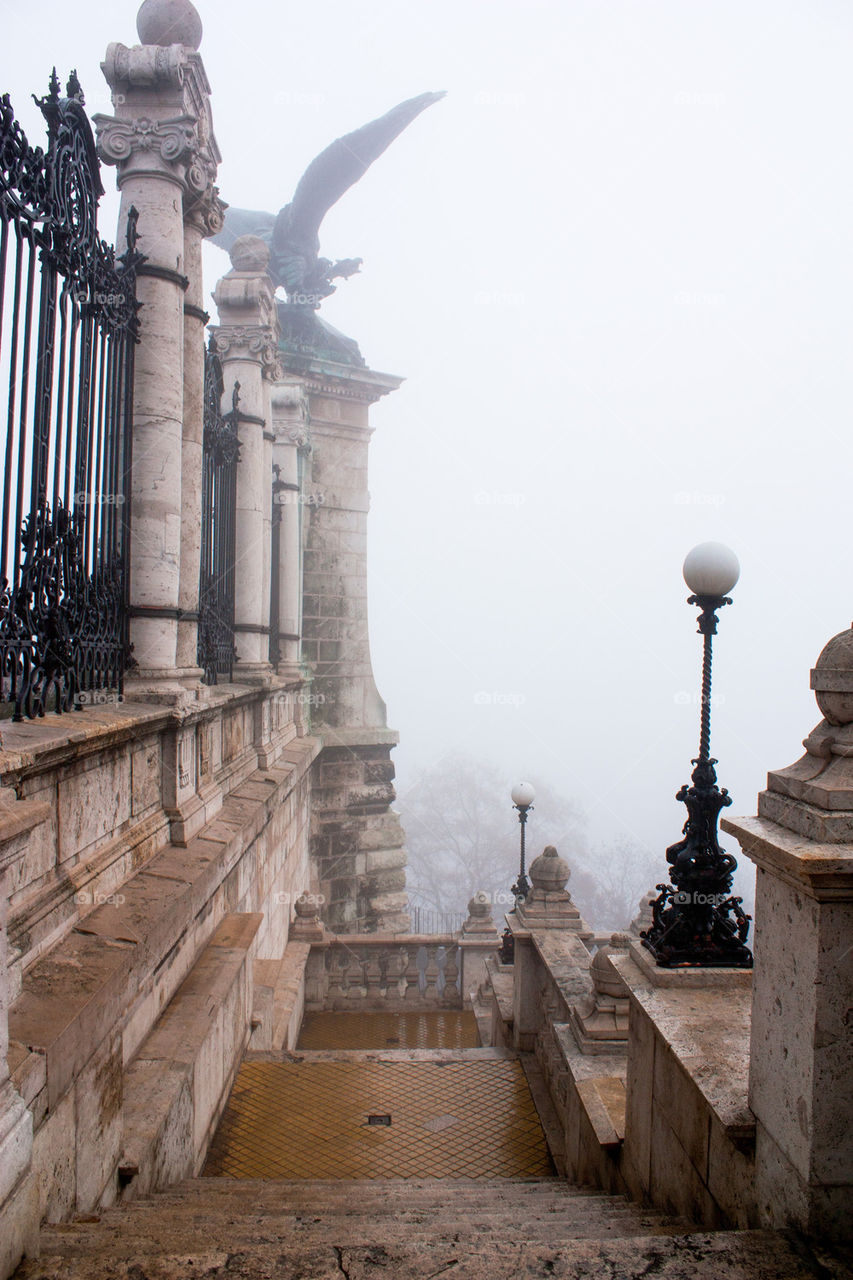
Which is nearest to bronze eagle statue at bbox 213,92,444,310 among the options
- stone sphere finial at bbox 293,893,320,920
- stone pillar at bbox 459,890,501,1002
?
stone sphere finial at bbox 293,893,320,920

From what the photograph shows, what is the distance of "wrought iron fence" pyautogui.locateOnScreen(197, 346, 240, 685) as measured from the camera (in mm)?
7215

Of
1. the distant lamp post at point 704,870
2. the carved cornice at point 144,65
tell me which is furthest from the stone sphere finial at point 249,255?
the distant lamp post at point 704,870

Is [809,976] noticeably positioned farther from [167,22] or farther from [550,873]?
[167,22]

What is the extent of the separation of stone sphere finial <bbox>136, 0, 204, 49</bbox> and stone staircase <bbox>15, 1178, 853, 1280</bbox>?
6.15 m

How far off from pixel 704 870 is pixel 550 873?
311 centimetres

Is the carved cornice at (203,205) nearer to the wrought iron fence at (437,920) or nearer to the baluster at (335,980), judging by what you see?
the baluster at (335,980)

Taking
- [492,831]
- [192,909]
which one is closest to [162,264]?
[192,909]

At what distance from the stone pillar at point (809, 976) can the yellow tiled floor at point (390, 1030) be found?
7.15 metres

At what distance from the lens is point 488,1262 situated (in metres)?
2.06

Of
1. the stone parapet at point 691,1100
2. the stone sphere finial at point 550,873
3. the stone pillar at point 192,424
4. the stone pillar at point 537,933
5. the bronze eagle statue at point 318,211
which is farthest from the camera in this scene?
the bronze eagle statue at point 318,211

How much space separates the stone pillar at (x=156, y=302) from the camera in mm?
4758

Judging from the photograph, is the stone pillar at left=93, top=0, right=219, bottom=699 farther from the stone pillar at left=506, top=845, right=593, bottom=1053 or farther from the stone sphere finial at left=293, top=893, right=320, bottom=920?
the stone sphere finial at left=293, top=893, right=320, bottom=920

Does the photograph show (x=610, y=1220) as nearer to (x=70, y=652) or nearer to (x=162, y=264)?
(x=70, y=652)

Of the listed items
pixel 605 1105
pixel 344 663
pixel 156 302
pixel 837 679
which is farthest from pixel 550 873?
pixel 344 663
